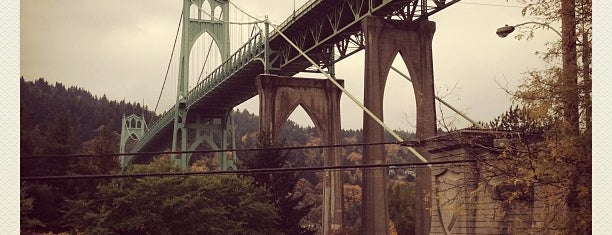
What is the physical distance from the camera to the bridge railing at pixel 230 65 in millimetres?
39078

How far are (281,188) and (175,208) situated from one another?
15.4ft

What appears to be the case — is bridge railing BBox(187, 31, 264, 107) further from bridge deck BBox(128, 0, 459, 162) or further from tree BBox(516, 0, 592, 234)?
tree BBox(516, 0, 592, 234)

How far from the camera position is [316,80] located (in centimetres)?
3628

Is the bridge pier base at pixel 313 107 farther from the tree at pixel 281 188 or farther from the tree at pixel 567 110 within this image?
the tree at pixel 567 110

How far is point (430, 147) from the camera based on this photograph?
15.8 metres

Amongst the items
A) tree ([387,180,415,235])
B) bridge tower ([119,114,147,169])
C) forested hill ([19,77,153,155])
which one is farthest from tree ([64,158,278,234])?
bridge tower ([119,114,147,169])

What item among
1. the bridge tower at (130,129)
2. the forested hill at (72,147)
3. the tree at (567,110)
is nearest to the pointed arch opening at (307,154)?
the forested hill at (72,147)

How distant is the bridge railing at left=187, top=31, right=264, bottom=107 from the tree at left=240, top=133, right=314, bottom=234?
9.44 m

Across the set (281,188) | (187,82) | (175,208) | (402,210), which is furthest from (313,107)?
(187,82)

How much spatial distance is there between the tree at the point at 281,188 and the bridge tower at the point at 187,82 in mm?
21149

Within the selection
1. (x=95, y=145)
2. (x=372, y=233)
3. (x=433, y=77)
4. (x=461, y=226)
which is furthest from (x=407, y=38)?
(x=95, y=145)

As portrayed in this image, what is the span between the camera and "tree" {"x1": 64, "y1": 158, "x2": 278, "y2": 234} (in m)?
26.2

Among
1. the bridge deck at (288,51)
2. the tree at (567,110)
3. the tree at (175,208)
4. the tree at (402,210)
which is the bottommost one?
the tree at (402,210)

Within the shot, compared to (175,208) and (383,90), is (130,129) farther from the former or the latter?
(383,90)
